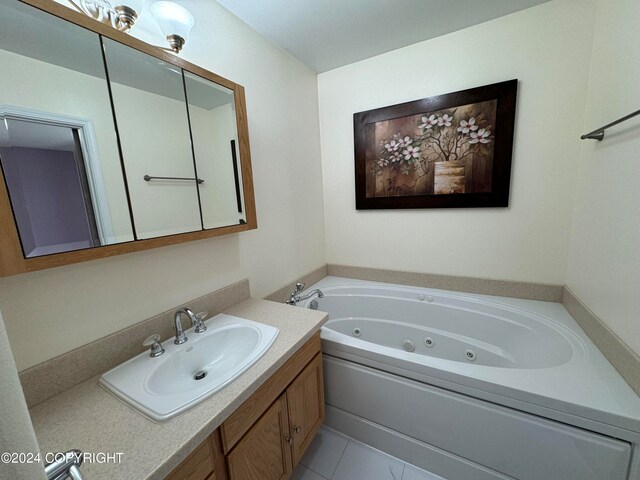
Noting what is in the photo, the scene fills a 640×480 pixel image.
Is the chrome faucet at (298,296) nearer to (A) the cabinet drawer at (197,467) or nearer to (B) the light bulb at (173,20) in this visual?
(A) the cabinet drawer at (197,467)

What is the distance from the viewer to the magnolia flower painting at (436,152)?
1667 mm

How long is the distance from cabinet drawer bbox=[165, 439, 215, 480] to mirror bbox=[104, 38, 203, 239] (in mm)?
777

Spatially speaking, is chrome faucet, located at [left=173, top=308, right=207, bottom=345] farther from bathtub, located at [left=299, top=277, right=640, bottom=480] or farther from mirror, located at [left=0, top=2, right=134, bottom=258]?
bathtub, located at [left=299, top=277, right=640, bottom=480]

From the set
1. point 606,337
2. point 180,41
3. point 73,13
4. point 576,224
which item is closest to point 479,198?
point 576,224

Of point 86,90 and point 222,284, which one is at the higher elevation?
point 86,90

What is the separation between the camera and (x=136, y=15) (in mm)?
951

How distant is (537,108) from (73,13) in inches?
87.9

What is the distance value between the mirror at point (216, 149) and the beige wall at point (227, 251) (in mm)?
147

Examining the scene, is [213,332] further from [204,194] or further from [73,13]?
[73,13]

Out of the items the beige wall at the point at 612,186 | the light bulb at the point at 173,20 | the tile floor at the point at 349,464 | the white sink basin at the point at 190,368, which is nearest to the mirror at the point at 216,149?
the light bulb at the point at 173,20

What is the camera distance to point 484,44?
1.60 meters

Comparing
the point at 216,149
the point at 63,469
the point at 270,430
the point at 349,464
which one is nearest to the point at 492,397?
the point at 349,464

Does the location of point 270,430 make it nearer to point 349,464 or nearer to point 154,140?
point 349,464
